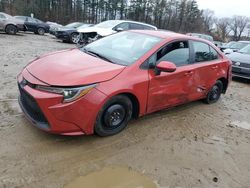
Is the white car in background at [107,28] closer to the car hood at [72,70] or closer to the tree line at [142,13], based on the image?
the car hood at [72,70]

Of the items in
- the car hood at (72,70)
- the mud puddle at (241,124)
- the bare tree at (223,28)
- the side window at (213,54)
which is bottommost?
the mud puddle at (241,124)

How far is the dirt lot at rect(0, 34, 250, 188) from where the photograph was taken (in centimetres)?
315

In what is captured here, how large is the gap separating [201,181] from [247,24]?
8599 cm

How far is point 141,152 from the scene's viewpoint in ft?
12.2

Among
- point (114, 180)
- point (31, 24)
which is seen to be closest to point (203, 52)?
point (114, 180)

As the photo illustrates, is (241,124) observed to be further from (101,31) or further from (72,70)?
(101,31)

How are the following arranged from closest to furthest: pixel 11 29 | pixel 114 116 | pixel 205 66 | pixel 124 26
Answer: pixel 114 116, pixel 205 66, pixel 124 26, pixel 11 29

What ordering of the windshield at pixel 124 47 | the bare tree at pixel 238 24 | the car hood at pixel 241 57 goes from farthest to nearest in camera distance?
the bare tree at pixel 238 24, the car hood at pixel 241 57, the windshield at pixel 124 47

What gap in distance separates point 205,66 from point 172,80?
1179 millimetres

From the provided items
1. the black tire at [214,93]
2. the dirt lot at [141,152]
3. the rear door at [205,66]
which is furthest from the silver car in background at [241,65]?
the dirt lot at [141,152]

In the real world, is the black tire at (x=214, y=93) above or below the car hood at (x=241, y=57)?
below

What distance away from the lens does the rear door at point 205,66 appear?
524cm

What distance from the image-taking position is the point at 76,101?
339 cm

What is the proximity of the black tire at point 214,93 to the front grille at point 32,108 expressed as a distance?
382 cm
